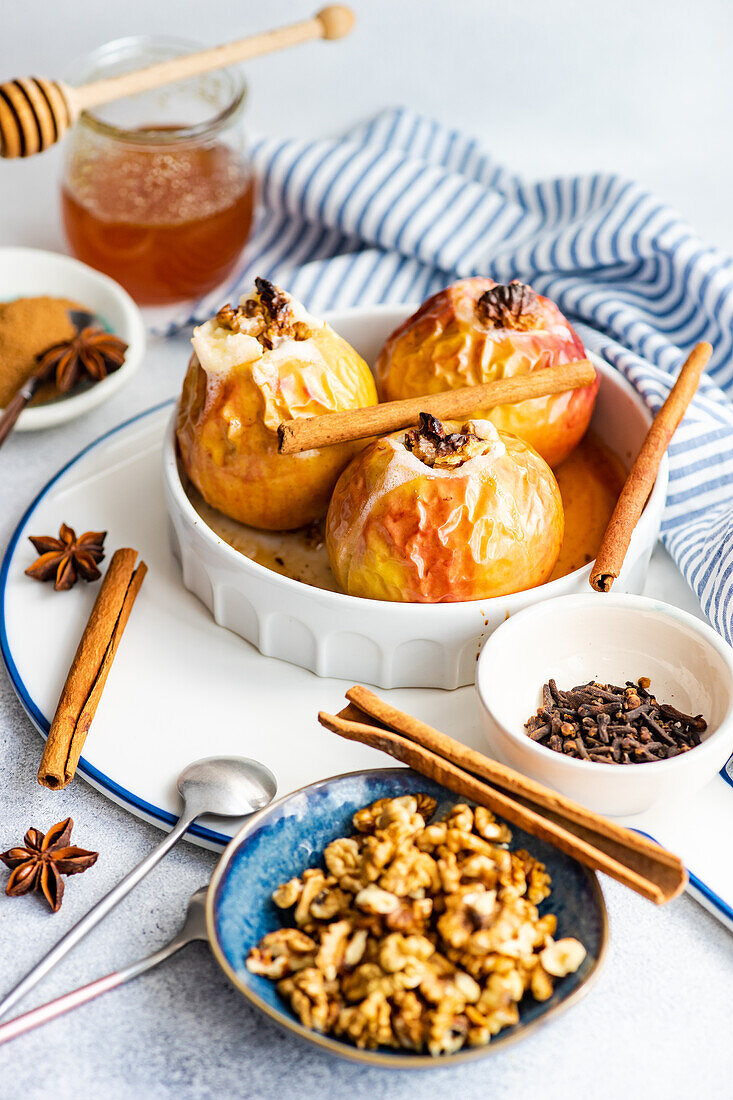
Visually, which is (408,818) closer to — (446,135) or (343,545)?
(343,545)

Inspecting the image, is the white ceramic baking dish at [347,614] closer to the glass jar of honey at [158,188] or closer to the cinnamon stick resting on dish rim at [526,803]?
the cinnamon stick resting on dish rim at [526,803]

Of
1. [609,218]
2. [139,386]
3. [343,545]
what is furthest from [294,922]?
[609,218]

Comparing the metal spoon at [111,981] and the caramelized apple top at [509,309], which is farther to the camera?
the caramelized apple top at [509,309]

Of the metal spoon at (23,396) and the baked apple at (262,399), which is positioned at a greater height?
the baked apple at (262,399)

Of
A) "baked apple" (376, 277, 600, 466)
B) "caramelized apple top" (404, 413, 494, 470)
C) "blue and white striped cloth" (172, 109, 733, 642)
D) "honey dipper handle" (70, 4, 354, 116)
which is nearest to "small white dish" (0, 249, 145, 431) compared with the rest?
"blue and white striped cloth" (172, 109, 733, 642)

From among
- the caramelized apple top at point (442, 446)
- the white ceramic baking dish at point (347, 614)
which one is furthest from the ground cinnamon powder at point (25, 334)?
the caramelized apple top at point (442, 446)
